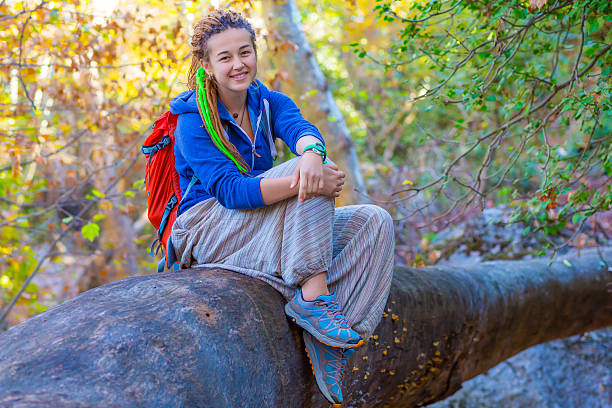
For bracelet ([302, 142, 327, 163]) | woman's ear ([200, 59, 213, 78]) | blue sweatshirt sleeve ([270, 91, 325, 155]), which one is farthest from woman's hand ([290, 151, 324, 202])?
woman's ear ([200, 59, 213, 78])

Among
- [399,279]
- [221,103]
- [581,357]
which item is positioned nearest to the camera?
[221,103]

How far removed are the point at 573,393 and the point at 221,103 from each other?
3974 millimetres

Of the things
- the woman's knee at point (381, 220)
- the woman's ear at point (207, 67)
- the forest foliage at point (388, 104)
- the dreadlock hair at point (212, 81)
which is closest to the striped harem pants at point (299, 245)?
the woman's knee at point (381, 220)

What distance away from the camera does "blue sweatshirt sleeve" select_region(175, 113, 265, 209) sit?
2.06 m

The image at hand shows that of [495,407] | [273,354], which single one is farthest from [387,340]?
[495,407]

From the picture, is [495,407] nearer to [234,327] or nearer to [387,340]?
[387,340]

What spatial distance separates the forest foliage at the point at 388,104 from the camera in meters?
3.04

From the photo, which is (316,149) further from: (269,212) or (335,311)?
(335,311)

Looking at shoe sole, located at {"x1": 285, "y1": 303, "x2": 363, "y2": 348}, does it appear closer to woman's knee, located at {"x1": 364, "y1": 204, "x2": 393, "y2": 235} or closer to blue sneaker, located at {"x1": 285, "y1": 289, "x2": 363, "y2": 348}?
blue sneaker, located at {"x1": 285, "y1": 289, "x2": 363, "y2": 348}

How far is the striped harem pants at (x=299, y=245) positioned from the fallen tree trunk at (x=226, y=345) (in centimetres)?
12

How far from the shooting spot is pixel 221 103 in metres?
2.39

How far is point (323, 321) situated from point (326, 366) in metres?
0.19

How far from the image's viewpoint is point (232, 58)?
2.32m

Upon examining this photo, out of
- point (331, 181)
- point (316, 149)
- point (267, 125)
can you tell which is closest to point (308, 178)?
point (331, 181)
